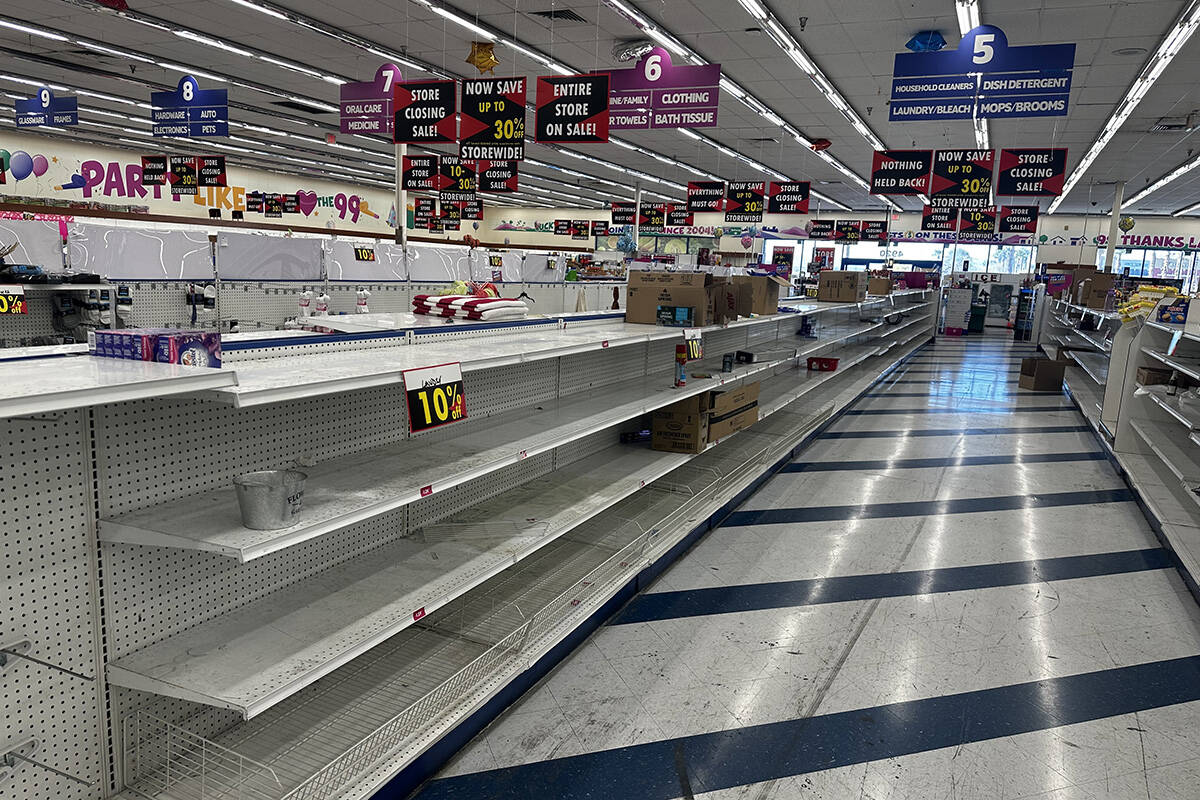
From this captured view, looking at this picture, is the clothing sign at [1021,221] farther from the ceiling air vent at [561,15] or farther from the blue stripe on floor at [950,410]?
the ceiling air vent at [561,15]

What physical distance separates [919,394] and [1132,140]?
23.2ft

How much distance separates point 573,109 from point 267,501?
653cm

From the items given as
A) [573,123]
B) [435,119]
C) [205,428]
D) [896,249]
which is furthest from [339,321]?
[896,249]

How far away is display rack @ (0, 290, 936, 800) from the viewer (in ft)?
6.61

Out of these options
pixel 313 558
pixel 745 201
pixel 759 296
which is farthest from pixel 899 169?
pixel 313 558

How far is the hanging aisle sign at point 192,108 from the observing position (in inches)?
384

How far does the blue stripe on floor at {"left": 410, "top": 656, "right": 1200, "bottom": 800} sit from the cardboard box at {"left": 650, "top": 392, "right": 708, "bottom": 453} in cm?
210

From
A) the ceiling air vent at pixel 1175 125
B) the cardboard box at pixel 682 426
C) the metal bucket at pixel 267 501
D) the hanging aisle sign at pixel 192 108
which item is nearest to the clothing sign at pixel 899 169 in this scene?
the ceiling air vent at pixel 1175 125

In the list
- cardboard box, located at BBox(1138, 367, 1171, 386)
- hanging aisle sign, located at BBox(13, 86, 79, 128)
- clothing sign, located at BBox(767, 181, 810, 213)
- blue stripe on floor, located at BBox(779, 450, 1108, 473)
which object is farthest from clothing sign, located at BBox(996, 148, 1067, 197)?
hanging aisle sign, located at BBox(13, 86, 79, 128)

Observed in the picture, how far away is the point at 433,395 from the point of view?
2.49 metres

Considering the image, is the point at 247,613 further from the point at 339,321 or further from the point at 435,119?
the point at 435,119

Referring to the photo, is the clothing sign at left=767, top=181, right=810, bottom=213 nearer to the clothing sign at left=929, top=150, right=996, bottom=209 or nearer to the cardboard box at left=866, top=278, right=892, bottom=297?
the cardboard box at left=866, top=278, right=892, bottom=297

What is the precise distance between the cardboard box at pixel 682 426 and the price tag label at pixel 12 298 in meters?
4.37

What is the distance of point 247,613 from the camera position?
2.47m
